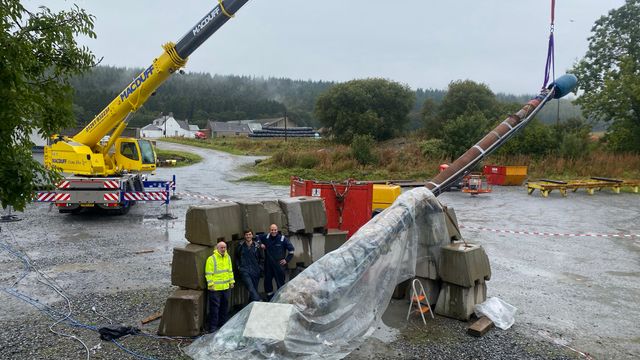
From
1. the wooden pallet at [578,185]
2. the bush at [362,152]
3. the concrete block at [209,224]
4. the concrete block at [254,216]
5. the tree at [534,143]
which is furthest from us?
the tree at [534,143]

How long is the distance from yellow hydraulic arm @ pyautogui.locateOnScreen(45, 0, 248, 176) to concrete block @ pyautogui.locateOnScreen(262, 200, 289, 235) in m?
6.17

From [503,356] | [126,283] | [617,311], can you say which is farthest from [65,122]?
[617,311]

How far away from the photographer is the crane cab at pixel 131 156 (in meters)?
16.3

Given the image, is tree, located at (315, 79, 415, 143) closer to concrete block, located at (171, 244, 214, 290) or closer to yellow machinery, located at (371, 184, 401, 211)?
yellow machinery, located at (371, 184, 401, 211)

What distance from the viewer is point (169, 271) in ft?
31.4

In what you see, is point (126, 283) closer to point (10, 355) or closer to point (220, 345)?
point (10, 355)

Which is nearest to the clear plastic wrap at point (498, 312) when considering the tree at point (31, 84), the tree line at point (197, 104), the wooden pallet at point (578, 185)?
the tree at point (31, 84)

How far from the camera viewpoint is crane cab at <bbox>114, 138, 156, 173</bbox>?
16266 millimetres

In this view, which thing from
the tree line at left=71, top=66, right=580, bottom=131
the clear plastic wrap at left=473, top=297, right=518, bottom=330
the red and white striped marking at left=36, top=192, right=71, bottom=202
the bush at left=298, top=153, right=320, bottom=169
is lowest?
the clear plastic wrap at left=473, top=297, right=518, bottom=330

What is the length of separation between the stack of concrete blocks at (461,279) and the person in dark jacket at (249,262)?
3.00 meters

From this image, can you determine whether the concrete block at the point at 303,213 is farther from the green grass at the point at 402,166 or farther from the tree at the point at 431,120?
the tree at the point at 431,120

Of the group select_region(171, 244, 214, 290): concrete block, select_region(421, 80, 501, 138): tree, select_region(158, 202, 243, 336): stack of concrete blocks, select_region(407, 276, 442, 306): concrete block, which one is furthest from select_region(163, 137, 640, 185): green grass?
select_region(171, 244, 214, 290): concrete block

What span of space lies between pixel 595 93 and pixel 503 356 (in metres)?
37.8

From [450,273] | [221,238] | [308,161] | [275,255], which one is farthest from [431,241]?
[308,161]
